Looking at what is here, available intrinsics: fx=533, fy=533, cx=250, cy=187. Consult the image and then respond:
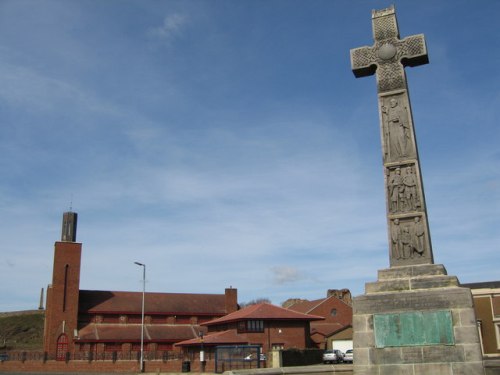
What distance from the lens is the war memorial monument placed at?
37.8 feet

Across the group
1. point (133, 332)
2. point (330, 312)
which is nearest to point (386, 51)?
point (133, 332)

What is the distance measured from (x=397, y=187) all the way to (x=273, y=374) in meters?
5.95

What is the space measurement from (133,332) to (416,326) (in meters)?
47.1

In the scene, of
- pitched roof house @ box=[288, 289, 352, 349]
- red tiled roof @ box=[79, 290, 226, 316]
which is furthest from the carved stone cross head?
red tiled roof @ box=[79, 290, 226, 316]

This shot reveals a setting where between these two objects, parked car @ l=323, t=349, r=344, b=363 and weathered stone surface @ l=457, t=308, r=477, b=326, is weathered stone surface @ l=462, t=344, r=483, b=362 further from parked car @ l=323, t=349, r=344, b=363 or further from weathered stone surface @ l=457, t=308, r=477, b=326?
parked car @ l=323, t=349, r=344, b=363

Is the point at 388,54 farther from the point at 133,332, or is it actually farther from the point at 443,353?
the point at 133,332

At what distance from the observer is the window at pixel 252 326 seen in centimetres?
4406

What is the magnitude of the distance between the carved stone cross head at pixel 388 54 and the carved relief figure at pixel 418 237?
12.6 feet

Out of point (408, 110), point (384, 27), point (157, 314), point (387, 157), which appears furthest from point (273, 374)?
point (157, 314)

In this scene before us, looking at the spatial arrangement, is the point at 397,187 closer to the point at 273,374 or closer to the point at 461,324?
the point at 461,324

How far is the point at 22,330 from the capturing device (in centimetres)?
8662

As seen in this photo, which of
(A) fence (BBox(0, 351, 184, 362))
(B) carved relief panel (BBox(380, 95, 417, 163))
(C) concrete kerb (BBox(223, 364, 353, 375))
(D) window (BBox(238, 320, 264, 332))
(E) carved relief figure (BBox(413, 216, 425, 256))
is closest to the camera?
(E) carved relief figure (BBox(413, 216, 425, 256))

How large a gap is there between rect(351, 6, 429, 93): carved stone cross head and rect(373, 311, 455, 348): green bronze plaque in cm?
613

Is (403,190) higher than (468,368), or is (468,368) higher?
(403,190)
